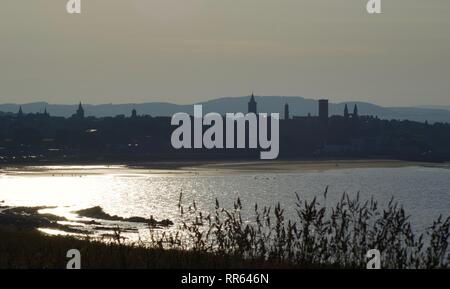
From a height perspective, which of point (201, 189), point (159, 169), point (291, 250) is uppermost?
point (291, 250)

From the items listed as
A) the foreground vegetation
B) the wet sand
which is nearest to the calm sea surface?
the wet sand

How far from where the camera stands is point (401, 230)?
1027 centimetres

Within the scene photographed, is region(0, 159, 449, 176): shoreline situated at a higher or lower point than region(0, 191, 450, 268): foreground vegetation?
lower

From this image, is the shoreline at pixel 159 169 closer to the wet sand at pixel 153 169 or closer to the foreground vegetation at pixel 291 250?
the wet sand at pixel 153 169

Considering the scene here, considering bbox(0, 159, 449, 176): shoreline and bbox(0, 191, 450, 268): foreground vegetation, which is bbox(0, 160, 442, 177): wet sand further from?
bbox(0, 191, 450, 268): foreground vegetation

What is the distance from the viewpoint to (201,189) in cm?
12038

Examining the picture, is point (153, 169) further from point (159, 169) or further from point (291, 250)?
point (291, 250)

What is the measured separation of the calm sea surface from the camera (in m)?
89.1

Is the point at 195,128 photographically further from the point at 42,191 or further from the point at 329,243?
the point at 329,243

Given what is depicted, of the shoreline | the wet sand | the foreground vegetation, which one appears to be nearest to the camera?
the foreground vegetation

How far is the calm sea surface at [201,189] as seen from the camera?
89.1 m

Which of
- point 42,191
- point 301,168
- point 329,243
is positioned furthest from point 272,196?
point 329,243

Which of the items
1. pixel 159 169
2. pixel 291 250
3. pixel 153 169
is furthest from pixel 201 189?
pixel 291 250

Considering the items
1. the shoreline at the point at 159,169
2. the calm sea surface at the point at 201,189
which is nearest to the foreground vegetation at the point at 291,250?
the calm sea surface at the point at 201,189
